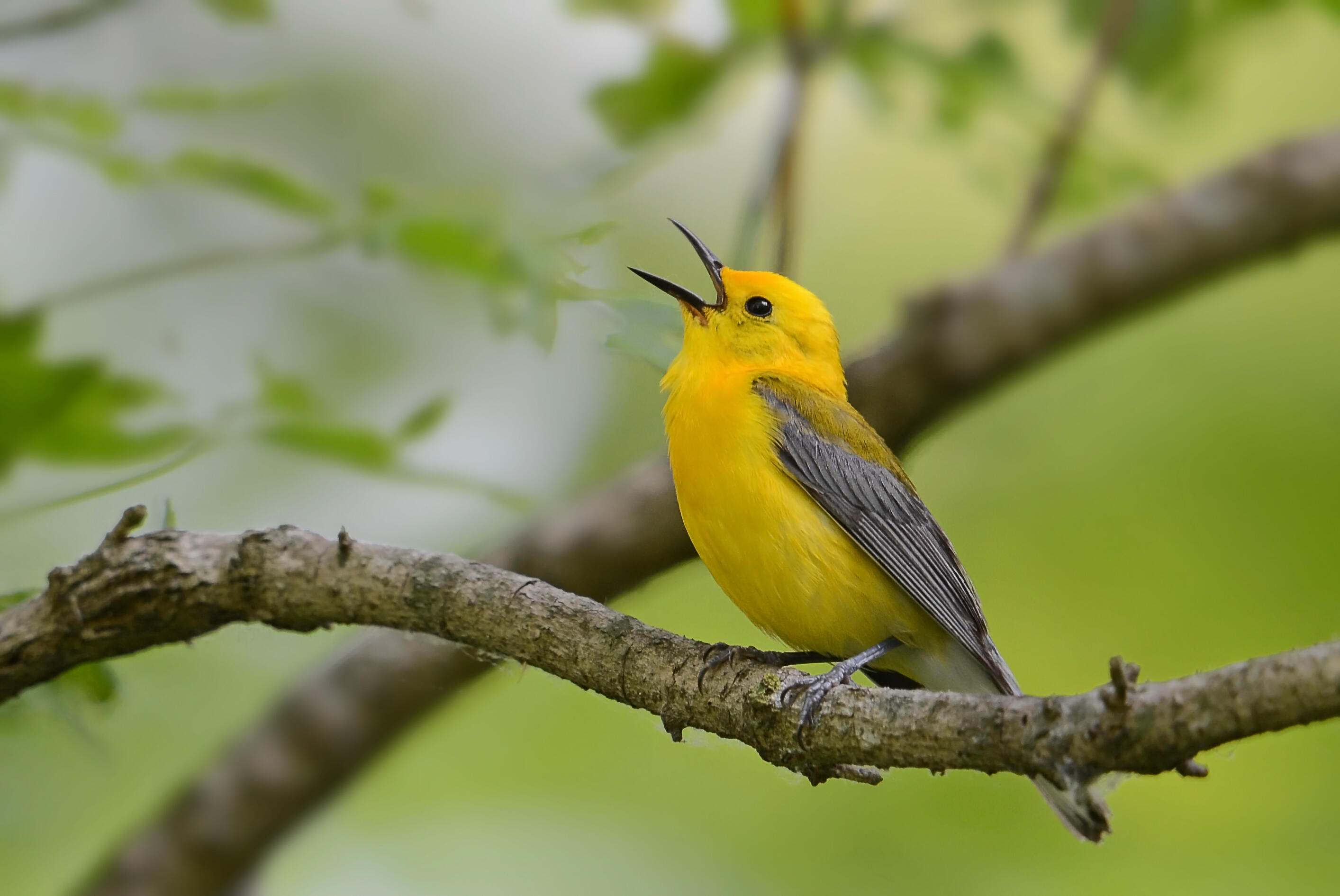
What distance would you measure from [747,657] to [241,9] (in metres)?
3.27

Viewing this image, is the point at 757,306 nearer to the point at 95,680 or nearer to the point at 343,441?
the point at 343,441

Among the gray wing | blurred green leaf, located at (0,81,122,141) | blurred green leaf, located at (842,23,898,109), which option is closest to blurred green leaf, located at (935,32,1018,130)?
blurred green leaf, located at (842,23,898,109)

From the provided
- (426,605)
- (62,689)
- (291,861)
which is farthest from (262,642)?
(426,605)

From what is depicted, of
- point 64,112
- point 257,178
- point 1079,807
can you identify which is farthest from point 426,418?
point 1079,807

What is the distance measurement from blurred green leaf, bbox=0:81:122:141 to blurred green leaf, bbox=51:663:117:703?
1.82 metres

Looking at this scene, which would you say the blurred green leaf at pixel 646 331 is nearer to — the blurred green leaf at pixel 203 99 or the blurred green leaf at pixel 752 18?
the blurred green leaf at pixel 203 99

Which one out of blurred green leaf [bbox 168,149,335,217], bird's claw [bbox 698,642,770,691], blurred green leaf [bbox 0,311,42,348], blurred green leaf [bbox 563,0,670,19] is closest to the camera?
bird's claw [bbox 698,642,770,691]

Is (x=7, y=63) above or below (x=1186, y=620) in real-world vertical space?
above

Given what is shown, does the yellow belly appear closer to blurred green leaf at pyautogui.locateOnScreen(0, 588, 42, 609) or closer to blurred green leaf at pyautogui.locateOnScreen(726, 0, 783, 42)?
blurred green leaf at pyautogui.locateOnScreen(0, 588, 42, 609)

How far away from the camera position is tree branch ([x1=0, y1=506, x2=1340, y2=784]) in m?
2.47

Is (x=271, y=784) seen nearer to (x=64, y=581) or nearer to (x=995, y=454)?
(x=64, y=581)

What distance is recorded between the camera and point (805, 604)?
3922mm

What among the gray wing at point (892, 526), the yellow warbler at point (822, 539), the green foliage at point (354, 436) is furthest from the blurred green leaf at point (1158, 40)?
the green foliage at point (354, 436)

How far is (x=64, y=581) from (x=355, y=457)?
88 centimetres
